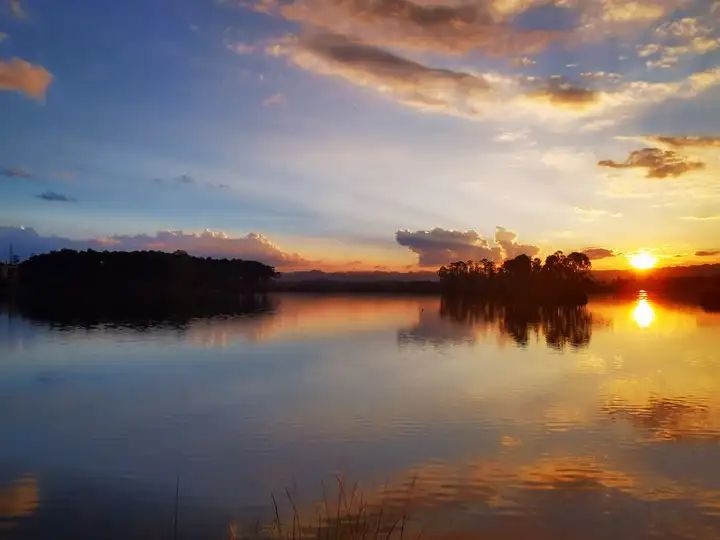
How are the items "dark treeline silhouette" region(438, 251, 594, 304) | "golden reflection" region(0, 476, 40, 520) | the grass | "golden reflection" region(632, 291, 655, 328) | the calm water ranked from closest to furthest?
the grass → "golden reflection" region(0, 476, 40, 520) → the calm water → "golden reflection" region(632, 291, 655, 328) → "dark treeline silhouette" region(438, 251, 594, 304)

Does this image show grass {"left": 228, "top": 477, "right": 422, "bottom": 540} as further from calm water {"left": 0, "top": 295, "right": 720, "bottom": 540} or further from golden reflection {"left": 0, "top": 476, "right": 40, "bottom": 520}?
golden reflection {"left": 0, "top": 476, "right": 40, "bottom": 520}

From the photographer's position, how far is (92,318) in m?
54.4

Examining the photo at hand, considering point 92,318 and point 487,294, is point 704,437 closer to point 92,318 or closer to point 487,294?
point 92,318

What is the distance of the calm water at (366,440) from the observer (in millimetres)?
10672

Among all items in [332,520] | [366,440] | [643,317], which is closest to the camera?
[332,520]

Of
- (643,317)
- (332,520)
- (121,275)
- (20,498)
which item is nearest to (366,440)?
(332,520)

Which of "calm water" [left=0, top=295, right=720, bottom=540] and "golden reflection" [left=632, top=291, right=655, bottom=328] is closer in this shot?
"calm water" [left=0, top=295, right=720, bottom=540]

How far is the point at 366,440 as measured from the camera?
15.5m

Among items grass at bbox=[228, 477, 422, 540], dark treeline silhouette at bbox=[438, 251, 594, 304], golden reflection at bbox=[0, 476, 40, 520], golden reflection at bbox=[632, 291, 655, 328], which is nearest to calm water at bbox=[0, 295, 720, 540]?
golden reflection at bbox=[0, 476, 40, 520]

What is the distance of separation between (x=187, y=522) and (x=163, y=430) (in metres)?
6.46

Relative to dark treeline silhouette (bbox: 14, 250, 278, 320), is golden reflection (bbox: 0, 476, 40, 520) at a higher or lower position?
lower

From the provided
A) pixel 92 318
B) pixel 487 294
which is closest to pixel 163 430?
pixel 92 318

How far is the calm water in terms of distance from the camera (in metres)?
10.7

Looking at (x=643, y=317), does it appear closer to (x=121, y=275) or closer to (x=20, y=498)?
(x=20, y=498)
